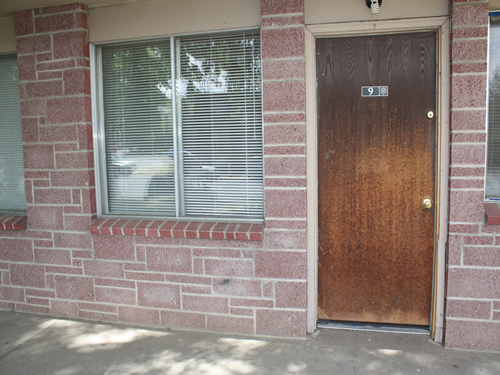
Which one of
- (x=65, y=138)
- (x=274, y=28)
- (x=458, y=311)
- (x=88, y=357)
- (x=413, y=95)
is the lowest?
(x=88, y=357)

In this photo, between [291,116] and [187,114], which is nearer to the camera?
[291,116]

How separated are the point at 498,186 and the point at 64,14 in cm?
399

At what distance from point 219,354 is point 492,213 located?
234 centimetres

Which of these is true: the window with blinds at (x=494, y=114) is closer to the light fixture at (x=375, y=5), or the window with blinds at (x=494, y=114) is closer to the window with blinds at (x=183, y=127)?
the light fixture at (x=375, y=5)

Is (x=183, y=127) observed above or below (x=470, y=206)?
above

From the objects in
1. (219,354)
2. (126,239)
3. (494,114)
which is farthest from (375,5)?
(219,354)

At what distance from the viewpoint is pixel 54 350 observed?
3.26 m

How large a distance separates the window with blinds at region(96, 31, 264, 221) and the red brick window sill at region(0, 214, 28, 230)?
81 centimetres

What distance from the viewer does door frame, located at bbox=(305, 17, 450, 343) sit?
10.1ft

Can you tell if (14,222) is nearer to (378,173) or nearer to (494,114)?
(378,173)

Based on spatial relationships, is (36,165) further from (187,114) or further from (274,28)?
(274,28)

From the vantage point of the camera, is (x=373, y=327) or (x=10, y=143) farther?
(x=10, y=143)

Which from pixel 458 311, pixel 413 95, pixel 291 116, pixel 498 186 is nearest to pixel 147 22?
pixel 291 116

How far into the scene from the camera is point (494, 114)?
10.3 ft
